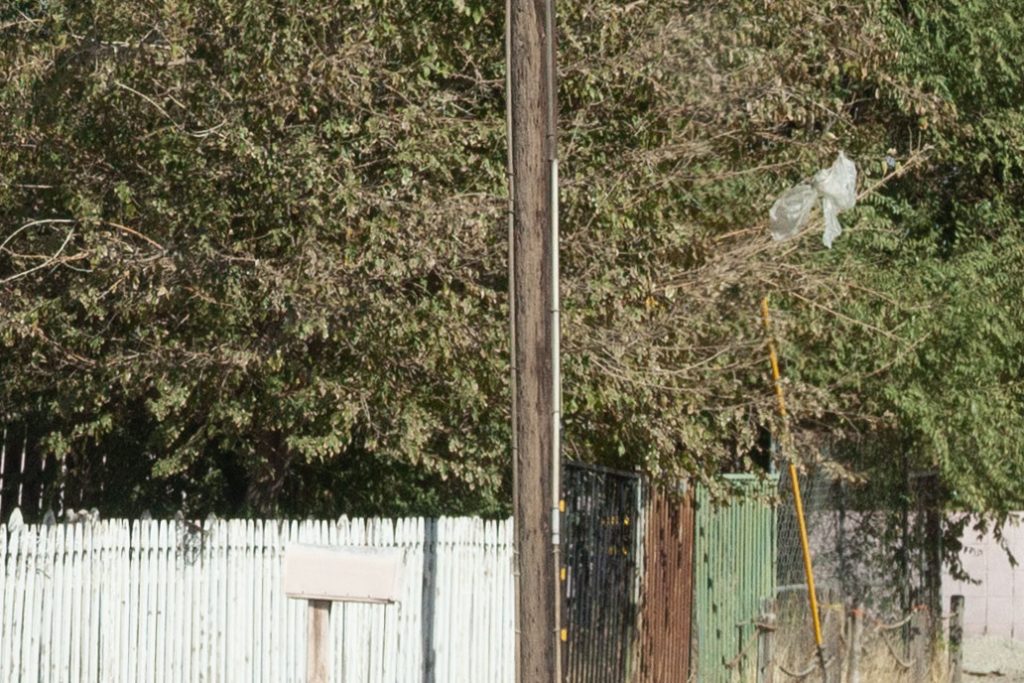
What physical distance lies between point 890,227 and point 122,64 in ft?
23.9

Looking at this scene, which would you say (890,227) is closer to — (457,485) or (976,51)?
(976,51)

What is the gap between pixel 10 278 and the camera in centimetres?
1116

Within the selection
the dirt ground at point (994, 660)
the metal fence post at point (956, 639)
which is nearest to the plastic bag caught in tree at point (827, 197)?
the metal fence post at point (956, 639)

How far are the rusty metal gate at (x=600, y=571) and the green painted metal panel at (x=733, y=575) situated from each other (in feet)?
2.83

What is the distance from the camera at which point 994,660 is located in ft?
64.0

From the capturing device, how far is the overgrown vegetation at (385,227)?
11062 mm

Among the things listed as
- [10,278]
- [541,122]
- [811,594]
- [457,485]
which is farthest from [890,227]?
[10,278]

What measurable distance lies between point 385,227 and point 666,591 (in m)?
4.18

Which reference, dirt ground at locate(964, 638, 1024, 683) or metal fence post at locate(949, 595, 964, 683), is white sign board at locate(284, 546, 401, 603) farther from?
dirt ground at locate(964, 638, 1024, 683)

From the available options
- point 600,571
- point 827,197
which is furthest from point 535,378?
point 827,197

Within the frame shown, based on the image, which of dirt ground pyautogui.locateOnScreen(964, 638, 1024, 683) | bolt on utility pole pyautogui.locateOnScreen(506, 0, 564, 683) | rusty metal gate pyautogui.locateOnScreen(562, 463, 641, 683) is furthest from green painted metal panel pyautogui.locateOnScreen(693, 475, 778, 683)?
dirt ground pyautogui.locateOnScreen(964, 638, 1024, 683)

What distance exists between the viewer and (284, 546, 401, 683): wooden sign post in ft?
27.9

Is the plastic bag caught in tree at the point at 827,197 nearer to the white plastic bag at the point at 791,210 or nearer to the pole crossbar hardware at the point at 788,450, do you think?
the white plastic bag at the point at 791,210

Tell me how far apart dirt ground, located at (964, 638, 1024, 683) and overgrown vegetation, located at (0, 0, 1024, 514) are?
6.44 metres
